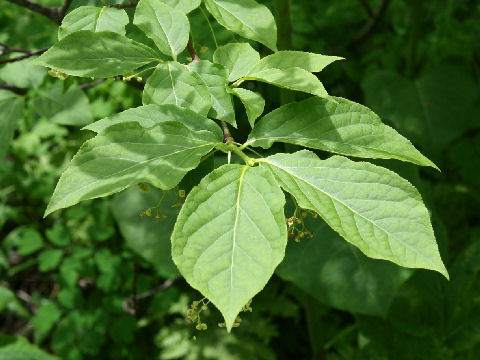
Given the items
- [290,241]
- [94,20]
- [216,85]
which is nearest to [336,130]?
[216,85]

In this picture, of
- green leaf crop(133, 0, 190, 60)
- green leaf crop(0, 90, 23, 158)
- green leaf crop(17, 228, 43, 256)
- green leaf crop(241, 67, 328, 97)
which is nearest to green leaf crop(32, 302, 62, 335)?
green leaf crop(17, 228, 43, 256)

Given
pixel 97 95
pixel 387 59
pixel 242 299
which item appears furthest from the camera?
pixel 387 59

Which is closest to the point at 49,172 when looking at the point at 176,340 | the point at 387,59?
the point at 176,340

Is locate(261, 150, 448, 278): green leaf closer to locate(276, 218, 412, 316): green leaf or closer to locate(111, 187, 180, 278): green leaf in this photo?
locate(276, 218, 412, 316): green leaf

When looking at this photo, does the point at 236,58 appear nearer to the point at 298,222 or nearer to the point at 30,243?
the point at 298,222

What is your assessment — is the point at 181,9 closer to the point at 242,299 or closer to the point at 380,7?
the point at 242,299

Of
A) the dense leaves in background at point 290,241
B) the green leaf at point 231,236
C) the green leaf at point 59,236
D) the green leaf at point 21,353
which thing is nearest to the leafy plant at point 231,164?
the green leaf at point 231,236
